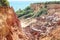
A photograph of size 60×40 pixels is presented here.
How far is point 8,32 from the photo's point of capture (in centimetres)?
2181

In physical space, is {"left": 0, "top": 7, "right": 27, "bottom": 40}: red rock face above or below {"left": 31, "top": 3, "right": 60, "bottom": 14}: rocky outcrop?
above

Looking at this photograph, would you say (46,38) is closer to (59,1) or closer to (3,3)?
(3,3)

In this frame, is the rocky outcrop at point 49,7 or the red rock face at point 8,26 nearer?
the red rock face at point 8,26

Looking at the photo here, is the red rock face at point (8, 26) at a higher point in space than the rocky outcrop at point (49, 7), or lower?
higher

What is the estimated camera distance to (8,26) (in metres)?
22.0

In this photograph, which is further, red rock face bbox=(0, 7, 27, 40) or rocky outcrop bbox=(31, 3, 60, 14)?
rocky outcrop bbox=(31, 3, 60, 14)

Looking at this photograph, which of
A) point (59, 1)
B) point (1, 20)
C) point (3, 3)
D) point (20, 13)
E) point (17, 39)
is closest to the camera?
point (1, 20)

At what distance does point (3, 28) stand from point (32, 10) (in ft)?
171

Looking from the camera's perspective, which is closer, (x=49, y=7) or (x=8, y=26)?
(x=8, y=26)

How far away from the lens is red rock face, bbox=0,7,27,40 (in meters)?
20.9

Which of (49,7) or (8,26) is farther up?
(8,26)

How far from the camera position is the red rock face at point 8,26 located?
68.6 ft


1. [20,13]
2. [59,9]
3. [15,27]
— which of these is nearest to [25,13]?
[20,13]

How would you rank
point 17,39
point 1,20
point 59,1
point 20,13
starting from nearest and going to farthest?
point 1,20, point 17,39, point 20,13, point 59,1
